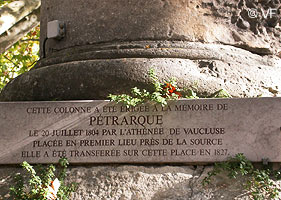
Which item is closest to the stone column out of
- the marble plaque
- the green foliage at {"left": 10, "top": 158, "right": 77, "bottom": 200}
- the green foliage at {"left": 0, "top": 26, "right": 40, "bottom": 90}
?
the marble plaque

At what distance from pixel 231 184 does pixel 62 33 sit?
218 centimetres

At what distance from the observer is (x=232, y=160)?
13.8 ft

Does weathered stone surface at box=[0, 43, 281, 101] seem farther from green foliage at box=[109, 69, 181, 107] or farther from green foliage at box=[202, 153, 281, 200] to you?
green foliage at box=[202, 153, 281, 200]

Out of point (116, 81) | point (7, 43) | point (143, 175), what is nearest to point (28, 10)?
point (7, 43)

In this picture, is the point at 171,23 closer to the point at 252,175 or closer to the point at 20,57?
the point at 252,175

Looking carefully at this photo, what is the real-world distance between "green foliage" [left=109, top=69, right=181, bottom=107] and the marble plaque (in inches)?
2.3

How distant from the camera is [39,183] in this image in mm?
4176

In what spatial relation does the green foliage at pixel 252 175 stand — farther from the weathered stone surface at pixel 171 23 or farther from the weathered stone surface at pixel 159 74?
the weathered stone surface at pixel 171 23

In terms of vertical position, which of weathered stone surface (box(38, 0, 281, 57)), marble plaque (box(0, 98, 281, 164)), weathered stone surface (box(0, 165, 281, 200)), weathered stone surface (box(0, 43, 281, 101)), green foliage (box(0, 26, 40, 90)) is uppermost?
green foliage (box(0, 26, 40, 90))

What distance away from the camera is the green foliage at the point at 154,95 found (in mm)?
4340

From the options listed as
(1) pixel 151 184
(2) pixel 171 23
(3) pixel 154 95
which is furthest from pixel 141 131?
(2) pixel 171 23

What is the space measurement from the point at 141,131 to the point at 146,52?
781 mm

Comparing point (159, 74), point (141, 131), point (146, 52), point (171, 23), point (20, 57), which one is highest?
point (20, 57)

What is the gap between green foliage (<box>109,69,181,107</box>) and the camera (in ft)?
14.2
